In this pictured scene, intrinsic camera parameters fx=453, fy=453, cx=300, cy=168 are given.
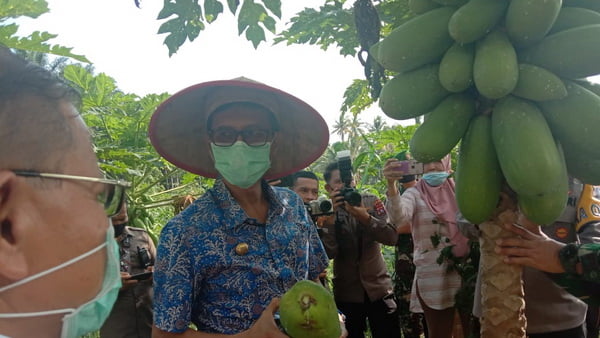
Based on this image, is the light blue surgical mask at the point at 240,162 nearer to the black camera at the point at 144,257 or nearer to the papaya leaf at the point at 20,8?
the papaya leaf at the point at 20,8

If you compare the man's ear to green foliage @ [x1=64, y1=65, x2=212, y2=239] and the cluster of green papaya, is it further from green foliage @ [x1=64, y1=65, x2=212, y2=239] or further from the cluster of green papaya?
green foliage @ [x1=64, y1=65, x2=212, y2=239]

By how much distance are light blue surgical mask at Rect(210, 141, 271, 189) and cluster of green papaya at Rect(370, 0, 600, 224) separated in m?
0.79

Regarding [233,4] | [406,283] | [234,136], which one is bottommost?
[406,283]

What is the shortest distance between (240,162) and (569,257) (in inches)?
48.9

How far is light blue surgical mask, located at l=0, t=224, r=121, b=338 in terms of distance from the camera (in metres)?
1.03

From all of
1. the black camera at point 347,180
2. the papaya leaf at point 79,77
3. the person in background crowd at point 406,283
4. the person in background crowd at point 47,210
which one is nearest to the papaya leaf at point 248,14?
the person in background crowd at point 47,210

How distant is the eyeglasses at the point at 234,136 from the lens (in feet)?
6.18

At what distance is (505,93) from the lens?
1052 millimetres

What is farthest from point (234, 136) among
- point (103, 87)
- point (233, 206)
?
point (103, 87)

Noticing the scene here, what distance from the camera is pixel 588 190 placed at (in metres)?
2.22

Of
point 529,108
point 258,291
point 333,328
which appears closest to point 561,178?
point 529,108

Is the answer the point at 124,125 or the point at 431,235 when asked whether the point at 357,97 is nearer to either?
the point at 431,235

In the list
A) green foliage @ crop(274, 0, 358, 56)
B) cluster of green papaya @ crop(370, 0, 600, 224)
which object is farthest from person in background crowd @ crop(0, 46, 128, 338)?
green foliage @ crop(274, 0, 358, 56)

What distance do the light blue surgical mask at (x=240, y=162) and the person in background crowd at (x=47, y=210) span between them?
0.74 meters
